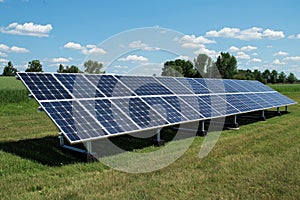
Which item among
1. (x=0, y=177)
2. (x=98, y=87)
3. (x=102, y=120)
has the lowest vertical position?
(x=0, y=177)

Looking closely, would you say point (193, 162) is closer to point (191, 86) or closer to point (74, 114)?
point (74, 114)

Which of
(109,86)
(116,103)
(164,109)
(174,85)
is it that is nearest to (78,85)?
(109,86)

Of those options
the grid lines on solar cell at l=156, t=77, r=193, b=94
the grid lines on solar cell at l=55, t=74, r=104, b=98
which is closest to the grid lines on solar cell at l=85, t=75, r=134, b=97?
the grid lines on solar cell at l=55, t=74, r=104, b=98

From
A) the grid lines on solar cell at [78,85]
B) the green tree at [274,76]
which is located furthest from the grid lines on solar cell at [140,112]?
the green tree at [274,76]

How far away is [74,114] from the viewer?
347 inches

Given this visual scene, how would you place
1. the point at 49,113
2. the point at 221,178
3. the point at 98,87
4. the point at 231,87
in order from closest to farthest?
1. the point at 221,178
2. the point at 49,113
3. the point at 98,87
4. the point at 231,87

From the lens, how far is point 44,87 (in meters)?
9.59

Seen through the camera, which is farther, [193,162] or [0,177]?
[193,162]

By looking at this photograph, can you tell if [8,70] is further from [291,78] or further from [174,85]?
[291,78]

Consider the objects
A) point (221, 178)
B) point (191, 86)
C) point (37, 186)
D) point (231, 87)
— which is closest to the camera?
point (37, 186)

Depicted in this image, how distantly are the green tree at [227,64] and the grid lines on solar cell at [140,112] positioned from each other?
7852 centimetres

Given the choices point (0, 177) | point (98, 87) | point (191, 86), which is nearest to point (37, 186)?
point (0, 177)

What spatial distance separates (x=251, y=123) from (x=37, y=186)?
1353 cm

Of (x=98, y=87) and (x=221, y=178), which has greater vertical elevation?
(x=98, y=87)
